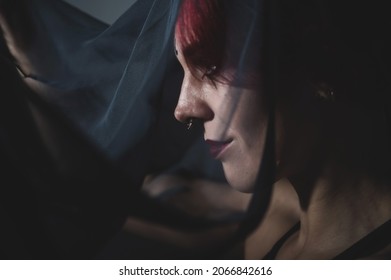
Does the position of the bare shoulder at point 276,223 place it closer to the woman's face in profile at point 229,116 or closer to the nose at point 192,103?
the woman's face in profile at point 229,116

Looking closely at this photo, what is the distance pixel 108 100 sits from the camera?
806 millimetres

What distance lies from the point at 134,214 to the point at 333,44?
45cm

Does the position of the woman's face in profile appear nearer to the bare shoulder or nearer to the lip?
the lip

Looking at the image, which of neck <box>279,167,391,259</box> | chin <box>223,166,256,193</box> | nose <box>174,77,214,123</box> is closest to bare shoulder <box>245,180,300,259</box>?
neck <box>279,167,391,259</box>

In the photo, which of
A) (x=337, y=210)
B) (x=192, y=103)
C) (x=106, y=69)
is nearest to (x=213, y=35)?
(x=192, y=103)

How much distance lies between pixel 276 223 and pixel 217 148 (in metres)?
0.28

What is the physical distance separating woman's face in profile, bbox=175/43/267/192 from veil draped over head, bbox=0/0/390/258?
0.01 m

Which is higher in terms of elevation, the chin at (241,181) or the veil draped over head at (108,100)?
the veil draped over head at (108,100)

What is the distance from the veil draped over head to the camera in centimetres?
75

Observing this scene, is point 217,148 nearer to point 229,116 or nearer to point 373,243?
point 229,116

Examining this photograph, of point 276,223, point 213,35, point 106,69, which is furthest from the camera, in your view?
point 276,223

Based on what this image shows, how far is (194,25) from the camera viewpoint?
700 millimetres

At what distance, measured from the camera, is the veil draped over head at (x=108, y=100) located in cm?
75

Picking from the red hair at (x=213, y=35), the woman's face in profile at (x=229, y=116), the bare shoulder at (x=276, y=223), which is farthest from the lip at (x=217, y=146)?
the bare shoulder at (x=276, y=223)
